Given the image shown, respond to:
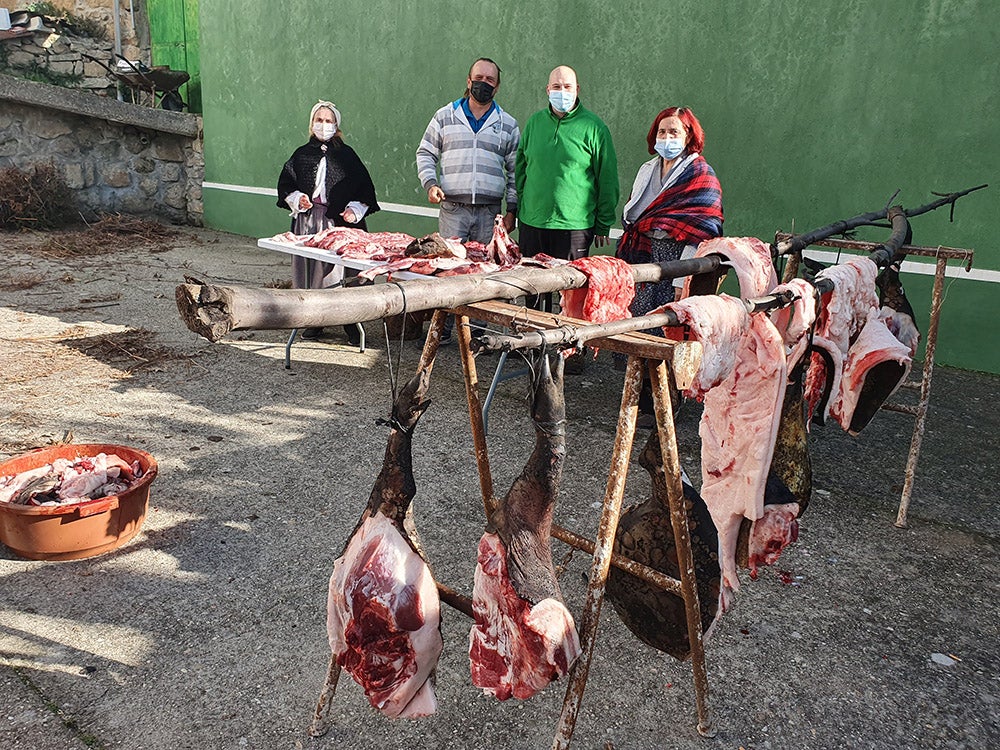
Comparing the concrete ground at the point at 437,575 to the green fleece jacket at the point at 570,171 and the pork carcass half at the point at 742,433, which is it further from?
the green fleece jacket at the point at 570,171

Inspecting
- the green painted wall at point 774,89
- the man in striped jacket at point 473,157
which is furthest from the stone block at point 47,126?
the man in striped jacket at point 473,157

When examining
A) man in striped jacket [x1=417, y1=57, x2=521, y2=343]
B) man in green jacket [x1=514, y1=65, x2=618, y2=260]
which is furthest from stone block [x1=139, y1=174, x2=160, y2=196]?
man in green jacket [x1=514, y1=65, x2=618, y2=260]

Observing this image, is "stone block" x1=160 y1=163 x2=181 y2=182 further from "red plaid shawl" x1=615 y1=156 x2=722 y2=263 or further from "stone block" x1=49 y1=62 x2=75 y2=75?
"red plaid shawl" x1=615 y1=156 x2=722 y2=263

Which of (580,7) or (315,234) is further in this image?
(580,7)

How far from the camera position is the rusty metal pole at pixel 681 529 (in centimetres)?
208

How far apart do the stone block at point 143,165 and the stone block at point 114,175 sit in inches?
7.3

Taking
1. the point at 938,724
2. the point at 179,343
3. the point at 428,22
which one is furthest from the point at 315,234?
the point at 938,724

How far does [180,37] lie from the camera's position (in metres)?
12.9

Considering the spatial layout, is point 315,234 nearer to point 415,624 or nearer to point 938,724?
point 415,624

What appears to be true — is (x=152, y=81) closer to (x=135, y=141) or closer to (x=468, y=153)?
(x=135, y=141)

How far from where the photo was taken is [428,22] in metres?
9.36

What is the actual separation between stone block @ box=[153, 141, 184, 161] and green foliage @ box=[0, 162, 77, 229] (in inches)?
63.0

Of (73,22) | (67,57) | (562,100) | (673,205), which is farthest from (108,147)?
(673,205)

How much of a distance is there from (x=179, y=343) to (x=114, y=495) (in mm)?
3563
